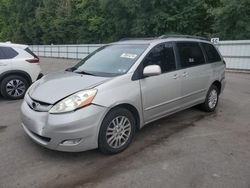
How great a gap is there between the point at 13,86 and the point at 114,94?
4.62 meters

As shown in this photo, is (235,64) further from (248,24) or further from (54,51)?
(54,51)

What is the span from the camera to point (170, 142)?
4156 mm

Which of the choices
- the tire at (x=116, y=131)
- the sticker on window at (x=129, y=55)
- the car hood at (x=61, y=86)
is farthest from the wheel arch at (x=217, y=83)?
the car hood at (x=61, y=86)

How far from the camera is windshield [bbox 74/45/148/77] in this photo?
4031mm

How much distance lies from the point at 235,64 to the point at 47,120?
11.7m

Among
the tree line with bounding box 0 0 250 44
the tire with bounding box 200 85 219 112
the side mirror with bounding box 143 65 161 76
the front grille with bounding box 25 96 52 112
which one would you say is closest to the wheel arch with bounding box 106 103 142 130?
the side mirror with bounding box 143 65 161 76

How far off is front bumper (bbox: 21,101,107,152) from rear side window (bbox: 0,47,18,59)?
4241 millimetres

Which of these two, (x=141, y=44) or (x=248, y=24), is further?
(x=248, y=24)

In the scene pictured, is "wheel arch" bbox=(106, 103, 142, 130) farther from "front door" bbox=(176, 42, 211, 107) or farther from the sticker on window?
"front door" bbox=(176, 42, 211, 107)

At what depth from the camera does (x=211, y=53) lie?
18.5 ft

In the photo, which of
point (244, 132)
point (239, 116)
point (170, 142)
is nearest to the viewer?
point (170, 142)

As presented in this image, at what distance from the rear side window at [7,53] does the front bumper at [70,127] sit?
4241 mm

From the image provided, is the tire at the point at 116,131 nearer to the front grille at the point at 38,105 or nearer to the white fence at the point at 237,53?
the front grille at the point at 38,105

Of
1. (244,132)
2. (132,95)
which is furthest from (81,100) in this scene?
(244,132)
